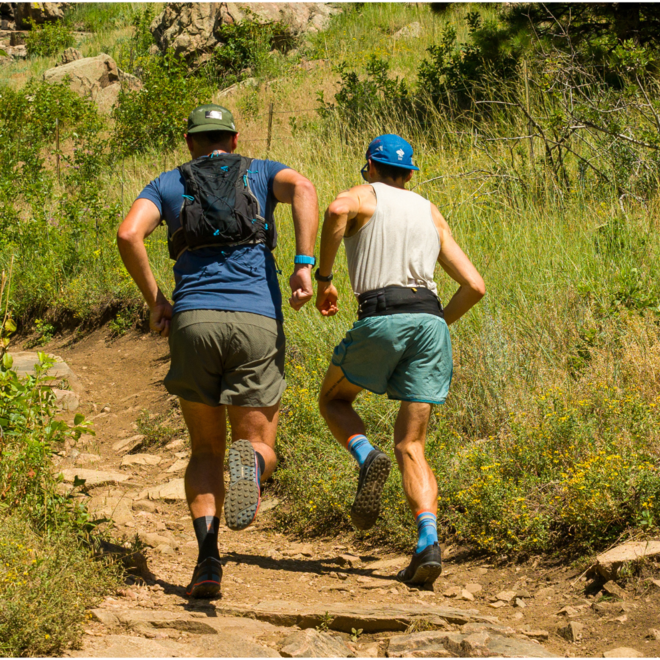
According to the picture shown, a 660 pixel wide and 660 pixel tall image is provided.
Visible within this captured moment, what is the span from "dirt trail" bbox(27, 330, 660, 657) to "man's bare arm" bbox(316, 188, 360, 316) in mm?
1403

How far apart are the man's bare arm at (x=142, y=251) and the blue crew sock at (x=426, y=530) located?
4.81ft

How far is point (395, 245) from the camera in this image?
11.4 feet

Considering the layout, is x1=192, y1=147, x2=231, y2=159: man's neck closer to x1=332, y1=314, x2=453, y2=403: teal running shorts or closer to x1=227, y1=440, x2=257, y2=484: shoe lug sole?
x1=332, y1=314, x2=453, y2=403: teal running shorts

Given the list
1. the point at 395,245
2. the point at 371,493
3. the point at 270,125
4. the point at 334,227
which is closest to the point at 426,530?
the point at 371,493

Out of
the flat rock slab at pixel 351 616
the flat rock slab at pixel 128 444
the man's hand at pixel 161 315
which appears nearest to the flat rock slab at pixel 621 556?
the flat rock slab at pixel 351 616

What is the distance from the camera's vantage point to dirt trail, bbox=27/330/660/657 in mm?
2621

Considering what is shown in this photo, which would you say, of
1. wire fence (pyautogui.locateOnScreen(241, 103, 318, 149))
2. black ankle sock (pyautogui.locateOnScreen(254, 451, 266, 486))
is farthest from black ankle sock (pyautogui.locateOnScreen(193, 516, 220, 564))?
wire fence (pyautogui.locateOnScreen(241, 103, 318, 149))

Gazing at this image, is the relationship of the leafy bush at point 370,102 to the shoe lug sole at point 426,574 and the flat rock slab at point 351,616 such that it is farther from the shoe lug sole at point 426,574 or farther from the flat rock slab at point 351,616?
the flat rock slab at point 351,616

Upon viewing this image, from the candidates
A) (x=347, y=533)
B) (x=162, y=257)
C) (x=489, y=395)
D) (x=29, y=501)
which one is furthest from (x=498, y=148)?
(x=29, y=501)

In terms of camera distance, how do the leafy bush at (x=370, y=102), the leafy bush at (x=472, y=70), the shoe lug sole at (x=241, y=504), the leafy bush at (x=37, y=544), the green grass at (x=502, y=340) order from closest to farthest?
the leafy bush at (x=37, y=544)
the shoe lug sole at (x=241, y=504)
the green grass at (x=502, y=340)
the leafy bush at (x=472, y=70)
the leafy bush at (x=370, y=102)

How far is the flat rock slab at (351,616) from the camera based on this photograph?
291 cm

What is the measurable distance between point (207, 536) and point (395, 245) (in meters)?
1.59

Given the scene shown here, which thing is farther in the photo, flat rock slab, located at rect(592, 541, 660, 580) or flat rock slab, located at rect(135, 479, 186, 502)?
flat rock slab, located at rect(135, 479, 186, 502)

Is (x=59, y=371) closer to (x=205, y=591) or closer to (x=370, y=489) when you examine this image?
(x=205, y=591)
